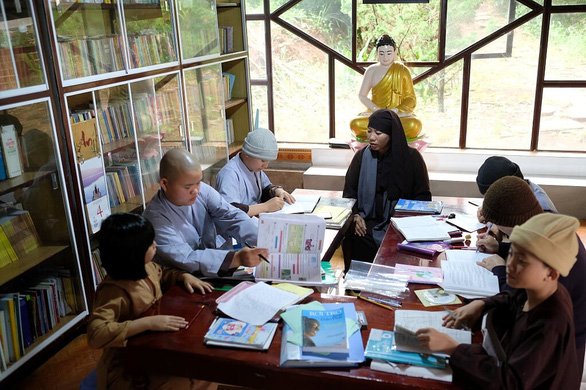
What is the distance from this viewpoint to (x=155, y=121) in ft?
12.5

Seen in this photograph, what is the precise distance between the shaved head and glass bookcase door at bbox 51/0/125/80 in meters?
0.98

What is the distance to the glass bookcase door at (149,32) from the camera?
3476 millimetres

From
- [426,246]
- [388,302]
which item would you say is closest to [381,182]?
[426,246]

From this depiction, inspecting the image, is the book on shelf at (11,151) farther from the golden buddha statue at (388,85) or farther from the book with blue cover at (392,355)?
the golden buddha statue at (388,85)

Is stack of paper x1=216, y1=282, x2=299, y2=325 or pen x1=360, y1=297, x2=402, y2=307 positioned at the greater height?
stack of paper x1=216, y1=282, x2=299, y2=325

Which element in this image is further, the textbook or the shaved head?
the textbook

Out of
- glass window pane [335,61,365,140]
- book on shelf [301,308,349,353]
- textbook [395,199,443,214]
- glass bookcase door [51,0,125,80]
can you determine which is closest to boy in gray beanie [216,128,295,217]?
textbook [395,199,443,214]

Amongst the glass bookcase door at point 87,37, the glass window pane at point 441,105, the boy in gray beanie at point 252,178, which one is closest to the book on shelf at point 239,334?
the boy in gray beanie at point 252,178

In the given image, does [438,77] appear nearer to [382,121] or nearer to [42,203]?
[382,121]

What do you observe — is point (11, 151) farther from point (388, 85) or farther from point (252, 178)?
point (388, 85)

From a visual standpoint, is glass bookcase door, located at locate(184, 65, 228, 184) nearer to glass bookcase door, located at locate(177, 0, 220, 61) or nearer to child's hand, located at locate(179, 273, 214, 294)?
glass bookcase door, located at locate(177, 0, 220, 61)

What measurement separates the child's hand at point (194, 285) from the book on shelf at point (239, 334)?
0.83 ft

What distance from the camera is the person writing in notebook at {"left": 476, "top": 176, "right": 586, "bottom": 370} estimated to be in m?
1.79

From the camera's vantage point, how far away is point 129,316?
191cm
